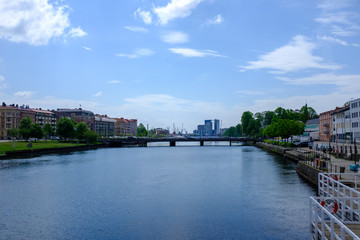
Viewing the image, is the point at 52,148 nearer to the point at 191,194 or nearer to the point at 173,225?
the point at 191,194

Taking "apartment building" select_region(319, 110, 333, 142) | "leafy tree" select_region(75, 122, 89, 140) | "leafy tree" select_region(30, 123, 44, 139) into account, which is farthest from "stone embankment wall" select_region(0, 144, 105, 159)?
"apartment building" select_region(319, 110, 333, 142)

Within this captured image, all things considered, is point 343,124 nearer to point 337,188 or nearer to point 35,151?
point 337,188

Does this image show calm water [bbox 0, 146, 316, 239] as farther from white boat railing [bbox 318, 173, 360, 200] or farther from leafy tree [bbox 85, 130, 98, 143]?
leafy tree [bbox 85, 130, 98, 143]

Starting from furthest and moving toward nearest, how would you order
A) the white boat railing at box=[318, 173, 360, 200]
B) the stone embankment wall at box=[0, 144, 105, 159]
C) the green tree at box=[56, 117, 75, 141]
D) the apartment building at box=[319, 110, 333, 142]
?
the green tree at box=[56, 117, 75, 141] → the apartment building at box=[319, 110, 333, 142] → the stone embankment wall at box=[0, 144, 105, 159] → the white boat railing at box=[318, 173, 360, 200]

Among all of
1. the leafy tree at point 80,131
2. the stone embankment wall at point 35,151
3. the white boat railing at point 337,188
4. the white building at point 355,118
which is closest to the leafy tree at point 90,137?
the leafy tree at point 80,131

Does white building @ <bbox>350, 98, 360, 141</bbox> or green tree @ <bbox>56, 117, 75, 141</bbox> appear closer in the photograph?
white building @ <bbox>350, 98, 360, 141</bbox>

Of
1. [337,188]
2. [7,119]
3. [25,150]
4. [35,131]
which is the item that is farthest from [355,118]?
[7,119]

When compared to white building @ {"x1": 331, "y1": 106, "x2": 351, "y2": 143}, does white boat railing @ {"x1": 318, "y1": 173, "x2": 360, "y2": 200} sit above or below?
below

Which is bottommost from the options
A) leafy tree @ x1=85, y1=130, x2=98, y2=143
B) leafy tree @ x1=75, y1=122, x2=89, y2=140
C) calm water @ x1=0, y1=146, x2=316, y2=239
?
Result: calm water @ x1=0, y1=146, x2=316, y2=239

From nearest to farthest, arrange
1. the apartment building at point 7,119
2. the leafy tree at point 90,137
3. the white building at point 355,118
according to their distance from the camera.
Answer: the white building at point 355,118 → the leafy tree at point 90,137 → the apartment building at point 7,119

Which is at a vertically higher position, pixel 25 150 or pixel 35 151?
pixel 25 150

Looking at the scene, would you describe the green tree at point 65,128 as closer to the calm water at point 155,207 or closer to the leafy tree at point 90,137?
the leafy tree at point 90,137

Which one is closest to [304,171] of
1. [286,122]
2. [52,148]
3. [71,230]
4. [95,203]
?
[95,203]

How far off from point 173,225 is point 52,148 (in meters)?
106
